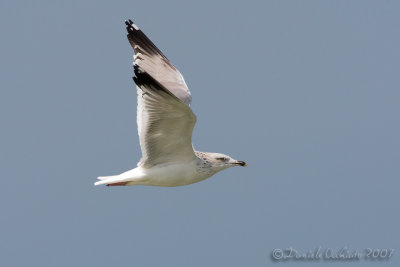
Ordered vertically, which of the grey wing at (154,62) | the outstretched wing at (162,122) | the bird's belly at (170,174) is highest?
the grey wing at (154,62)

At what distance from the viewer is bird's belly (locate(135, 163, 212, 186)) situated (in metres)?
10.0

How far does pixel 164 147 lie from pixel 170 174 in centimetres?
39

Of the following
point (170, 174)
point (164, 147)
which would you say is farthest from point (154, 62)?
point (170, 174)

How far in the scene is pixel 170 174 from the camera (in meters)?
9.99

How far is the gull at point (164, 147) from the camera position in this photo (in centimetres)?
933

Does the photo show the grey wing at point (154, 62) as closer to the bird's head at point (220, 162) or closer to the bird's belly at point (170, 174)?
the bird's head at point (220, 162)

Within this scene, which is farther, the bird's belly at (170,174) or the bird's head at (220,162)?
the bird's head at (220,162)

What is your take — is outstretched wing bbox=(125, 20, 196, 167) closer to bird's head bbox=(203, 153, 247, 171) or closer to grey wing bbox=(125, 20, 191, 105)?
grey wing bbox=(125, 20, 191, 105)

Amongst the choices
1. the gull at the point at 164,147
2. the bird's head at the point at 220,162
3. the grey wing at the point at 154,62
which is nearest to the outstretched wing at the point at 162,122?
the gull at the point at 164,147

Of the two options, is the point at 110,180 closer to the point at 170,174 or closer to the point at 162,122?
the point at 170,174

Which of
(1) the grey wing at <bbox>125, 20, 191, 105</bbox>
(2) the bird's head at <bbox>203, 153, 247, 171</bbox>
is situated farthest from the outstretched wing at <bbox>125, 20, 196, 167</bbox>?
(2) the bird's head at <bbox>203, 153, 247, 171</bbox>

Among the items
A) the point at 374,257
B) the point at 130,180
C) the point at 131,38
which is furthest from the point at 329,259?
the point at 131,38

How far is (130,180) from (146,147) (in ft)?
1.74

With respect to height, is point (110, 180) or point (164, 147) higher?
point (164, 147)
